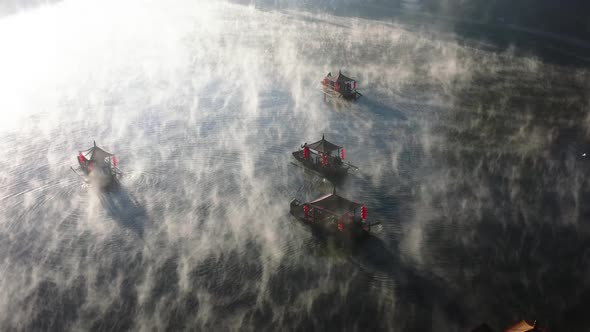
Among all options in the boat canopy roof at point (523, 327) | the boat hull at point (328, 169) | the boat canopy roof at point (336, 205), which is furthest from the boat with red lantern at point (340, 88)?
the boat canopy roof at point (523, 327)

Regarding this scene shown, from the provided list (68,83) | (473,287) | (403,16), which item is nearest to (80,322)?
(473,287)

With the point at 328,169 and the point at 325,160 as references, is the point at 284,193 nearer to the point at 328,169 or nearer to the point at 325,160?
the point at 328,169

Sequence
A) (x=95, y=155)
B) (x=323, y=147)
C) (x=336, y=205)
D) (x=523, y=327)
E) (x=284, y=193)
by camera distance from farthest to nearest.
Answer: (x=323, y=147) < (x=95, y=155) < (x=284, y=193) < (x=336, y=205) < (x=523, y=327)

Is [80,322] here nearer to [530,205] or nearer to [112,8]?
[530,205]

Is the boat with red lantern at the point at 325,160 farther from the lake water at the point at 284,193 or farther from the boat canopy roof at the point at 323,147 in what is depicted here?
the lake water at the point at 284,193

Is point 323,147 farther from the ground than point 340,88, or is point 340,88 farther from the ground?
point 340,88

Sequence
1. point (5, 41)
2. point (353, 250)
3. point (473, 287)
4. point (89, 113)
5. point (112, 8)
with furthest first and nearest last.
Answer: point (112, 8)
point (5, 41)
point (89, 113)
point (353, 250)
point (473, 287)

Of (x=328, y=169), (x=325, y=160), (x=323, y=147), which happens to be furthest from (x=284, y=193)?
(x=323, y=147)

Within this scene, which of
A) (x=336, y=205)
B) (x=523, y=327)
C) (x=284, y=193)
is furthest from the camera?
(x=284, y=193)
